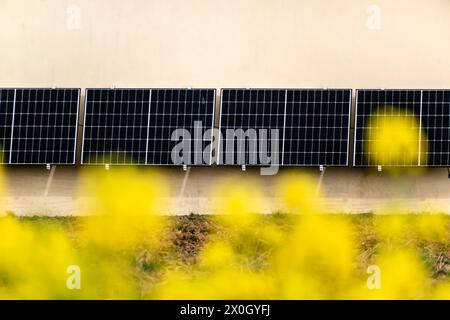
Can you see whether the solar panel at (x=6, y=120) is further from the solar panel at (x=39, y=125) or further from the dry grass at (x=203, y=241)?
the dry grass at (x=203, y=241)

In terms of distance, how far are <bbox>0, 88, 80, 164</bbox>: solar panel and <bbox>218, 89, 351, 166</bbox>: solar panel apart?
17.1 ft

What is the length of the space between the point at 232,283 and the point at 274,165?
4.15 meters

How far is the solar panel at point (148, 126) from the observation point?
25141 mm

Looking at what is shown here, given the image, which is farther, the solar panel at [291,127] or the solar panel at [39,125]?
the solar panel at [39,125]

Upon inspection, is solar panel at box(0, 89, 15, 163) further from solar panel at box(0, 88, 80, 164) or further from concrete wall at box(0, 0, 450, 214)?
concrete wall at box(0, 0, 450, 214)
